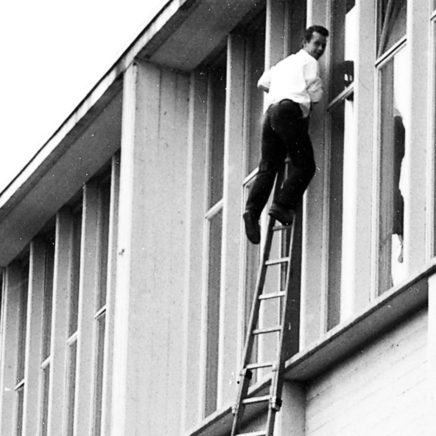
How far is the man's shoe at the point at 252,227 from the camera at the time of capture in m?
17.2

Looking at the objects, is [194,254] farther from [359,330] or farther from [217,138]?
[359,330]

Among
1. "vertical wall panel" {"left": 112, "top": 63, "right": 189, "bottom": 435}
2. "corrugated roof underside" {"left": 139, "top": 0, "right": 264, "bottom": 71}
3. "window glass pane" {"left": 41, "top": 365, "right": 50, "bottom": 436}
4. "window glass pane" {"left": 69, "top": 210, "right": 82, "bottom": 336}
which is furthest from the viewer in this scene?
"window glass pane" {"left": 41, "top": 365, "right": 50, "bottom": 436}

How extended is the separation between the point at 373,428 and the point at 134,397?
5659 mm

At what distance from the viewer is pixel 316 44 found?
17.0 metres

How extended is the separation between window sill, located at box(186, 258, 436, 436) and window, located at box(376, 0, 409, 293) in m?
0.61

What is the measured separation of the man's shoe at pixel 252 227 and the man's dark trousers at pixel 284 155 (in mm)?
52

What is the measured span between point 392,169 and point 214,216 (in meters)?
4.82

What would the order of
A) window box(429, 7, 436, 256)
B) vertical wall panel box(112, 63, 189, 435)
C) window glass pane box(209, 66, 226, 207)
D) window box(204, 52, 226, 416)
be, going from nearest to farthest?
1. window box(429, 7, 436, 256)
2. window box(204, 52, 226, 416)
3. vertical wall panel box(112, 63, 189, 435)
4. window glass pane box(209, 66, 226, 207)

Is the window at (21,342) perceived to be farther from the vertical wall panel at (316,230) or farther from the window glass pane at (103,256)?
the vertical wall panel at (316,230)

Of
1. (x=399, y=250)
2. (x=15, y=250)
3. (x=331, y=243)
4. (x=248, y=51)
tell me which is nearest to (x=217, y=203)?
(x=248, y=51)

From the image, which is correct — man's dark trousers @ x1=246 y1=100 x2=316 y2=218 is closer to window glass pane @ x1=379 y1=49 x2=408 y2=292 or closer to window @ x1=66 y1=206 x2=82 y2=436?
window glass pane @ x1=379 y1=49 x2=408 y2=292

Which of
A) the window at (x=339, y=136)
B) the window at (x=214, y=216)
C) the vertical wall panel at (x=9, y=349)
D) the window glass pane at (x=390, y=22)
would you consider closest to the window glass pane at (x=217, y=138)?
the window at (x=214, y=216)

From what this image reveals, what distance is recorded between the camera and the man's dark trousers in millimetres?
16781

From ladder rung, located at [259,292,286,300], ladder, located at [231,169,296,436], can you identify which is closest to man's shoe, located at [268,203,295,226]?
ladder, located at [231,169,296,436]
